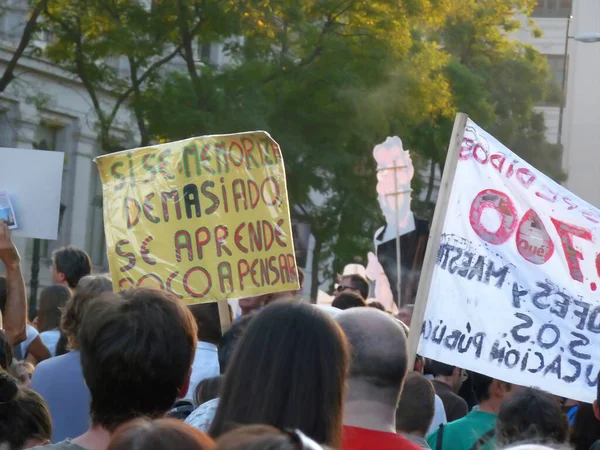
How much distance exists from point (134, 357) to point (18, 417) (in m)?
0.80

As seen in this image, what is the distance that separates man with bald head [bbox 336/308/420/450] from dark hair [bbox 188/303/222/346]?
197 centimetres

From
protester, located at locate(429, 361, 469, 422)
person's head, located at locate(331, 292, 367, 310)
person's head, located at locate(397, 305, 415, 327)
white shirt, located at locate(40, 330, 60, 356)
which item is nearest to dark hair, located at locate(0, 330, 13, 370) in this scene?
white shirt, located at locate(40, 330, 60, 356)

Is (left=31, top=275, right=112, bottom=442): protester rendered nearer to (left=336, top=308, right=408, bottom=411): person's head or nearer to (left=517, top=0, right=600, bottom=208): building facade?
(left=336, top=308, right=408, bottom=411): person's head

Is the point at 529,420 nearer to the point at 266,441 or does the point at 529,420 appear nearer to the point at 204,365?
the point at 204,365

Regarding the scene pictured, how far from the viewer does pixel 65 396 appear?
4312mm

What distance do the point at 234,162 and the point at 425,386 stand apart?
2062 mm

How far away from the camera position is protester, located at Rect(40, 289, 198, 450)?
9.89 ft

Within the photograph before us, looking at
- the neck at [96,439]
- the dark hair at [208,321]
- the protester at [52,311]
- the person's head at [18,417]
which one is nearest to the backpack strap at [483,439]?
the dark hair at [208,321]

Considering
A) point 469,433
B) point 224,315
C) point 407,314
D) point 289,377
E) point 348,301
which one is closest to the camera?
point 289,377

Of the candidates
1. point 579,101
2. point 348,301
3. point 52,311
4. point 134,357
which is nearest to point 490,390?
point 348,301

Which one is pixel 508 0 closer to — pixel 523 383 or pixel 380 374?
pixel 523 383

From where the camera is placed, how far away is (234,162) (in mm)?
6164

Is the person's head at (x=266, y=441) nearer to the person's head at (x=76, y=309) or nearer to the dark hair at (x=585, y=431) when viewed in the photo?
the person's head at (x=76, y=309)

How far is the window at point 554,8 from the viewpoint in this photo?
5159cm
